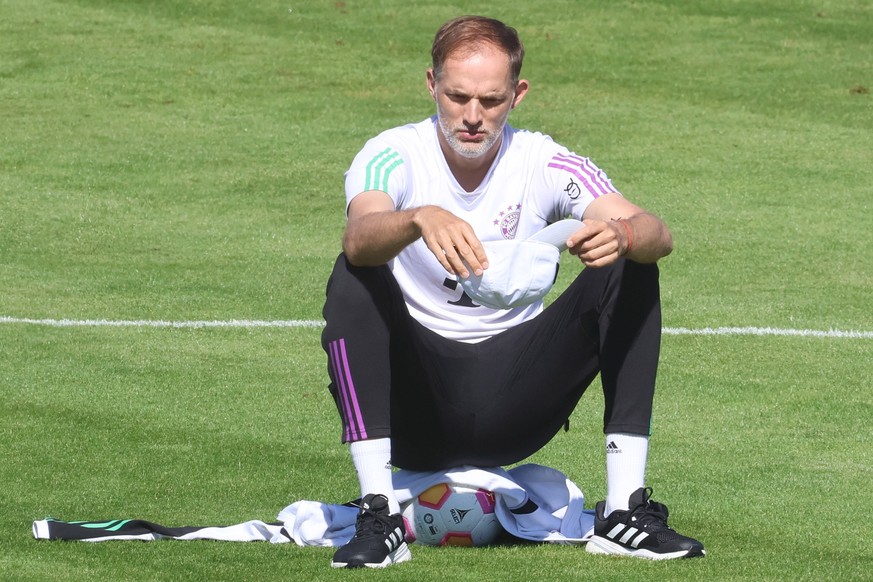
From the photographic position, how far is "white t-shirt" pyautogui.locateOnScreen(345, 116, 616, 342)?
4859mm

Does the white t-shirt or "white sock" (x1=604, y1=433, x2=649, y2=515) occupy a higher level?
the white t-shirt

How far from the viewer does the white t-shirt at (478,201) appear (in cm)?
486

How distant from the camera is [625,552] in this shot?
450 centimetres

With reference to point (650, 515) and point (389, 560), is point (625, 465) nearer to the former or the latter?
point (650, 515)

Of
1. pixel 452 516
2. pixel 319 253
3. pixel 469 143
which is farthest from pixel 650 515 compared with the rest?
pixel 319 253

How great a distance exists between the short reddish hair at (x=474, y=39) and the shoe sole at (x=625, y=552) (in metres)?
1.40

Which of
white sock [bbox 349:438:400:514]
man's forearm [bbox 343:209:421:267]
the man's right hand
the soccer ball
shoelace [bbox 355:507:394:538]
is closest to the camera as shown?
the man's right hand

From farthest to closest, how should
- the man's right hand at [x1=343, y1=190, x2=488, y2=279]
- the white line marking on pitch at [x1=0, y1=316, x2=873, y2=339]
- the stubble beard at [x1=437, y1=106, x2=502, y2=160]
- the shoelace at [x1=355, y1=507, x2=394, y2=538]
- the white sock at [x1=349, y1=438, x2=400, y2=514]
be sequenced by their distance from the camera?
the white line marking on pitch at [x1=0, y1=316, x2=873, y2=339] → the stubble beard at [x1=437, y1=106, x2=502, y2=160] → the white sock at [x1=349, y1=438, x2=400, y2=514] → the shoelace at [x1=355, y1=507, x2=394, y2=538] → the man's right hand at [x1=343, y1=190, x2=488, y2=279]

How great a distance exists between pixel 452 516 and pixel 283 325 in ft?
12.0

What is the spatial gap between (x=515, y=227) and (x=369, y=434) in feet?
2.80

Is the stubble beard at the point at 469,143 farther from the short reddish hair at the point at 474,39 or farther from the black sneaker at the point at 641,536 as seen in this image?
the black sneaker at the point at 641,536

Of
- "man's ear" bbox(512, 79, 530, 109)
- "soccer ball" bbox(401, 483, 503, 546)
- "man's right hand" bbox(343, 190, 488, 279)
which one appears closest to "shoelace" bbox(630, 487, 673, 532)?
"soccer ball" bbox(401, 483, 503, 546)

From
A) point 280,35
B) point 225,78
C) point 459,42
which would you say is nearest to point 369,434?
point 459,42

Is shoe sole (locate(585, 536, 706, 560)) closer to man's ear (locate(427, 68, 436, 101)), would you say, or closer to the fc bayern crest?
the fc bayern crest
